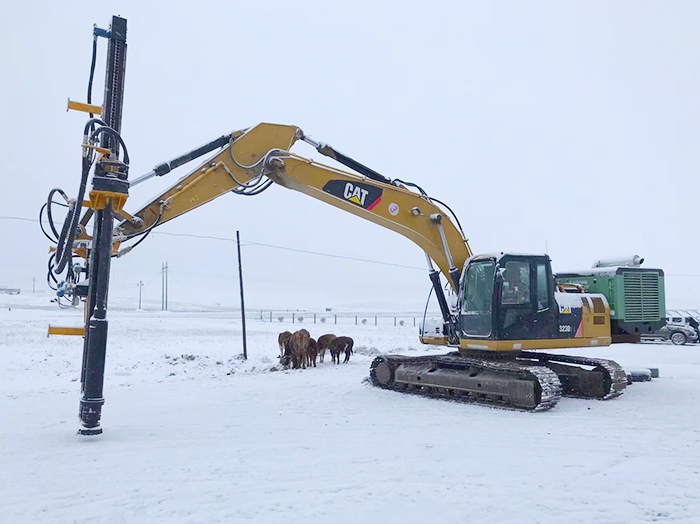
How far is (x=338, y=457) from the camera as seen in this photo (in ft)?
21.6

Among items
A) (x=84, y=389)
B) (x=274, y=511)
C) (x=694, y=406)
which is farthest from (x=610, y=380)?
(x=84, y=389)

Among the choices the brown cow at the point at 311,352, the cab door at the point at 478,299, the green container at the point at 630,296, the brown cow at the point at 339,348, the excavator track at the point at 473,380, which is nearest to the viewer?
the excavator track at the point at 473,380

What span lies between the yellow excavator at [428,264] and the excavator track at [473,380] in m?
0.02

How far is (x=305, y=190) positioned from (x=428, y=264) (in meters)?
2.83

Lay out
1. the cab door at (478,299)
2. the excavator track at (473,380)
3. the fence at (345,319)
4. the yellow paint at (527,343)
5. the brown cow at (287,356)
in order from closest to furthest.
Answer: the excavator track at (473,380) < the yellow paint at (527,343) < the cab door at (478,299) < the brown cow at (287,356) < the fence at (345,319)

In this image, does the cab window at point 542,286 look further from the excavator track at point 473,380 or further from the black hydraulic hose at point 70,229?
the black hydraulic hose at point 70,229

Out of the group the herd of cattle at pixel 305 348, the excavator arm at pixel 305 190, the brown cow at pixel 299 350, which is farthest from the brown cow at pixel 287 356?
the excavator arm at pixel 305 190

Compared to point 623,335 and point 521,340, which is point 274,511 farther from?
point 623,335

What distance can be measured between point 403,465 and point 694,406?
20.0ft

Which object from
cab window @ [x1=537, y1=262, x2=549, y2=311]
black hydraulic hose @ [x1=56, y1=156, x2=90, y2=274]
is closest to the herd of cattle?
cab window @ [x1=537, y1=262, x2=549, y2=311]

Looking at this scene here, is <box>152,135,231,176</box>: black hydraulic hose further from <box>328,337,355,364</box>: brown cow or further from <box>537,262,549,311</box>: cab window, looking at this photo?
<box>328,337,355,364</box>: brown cow

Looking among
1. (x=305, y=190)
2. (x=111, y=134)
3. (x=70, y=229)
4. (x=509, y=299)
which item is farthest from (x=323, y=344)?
(x=111, y=134)

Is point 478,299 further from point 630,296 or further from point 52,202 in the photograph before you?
point 52,202

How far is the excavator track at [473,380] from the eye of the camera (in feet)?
30.7
